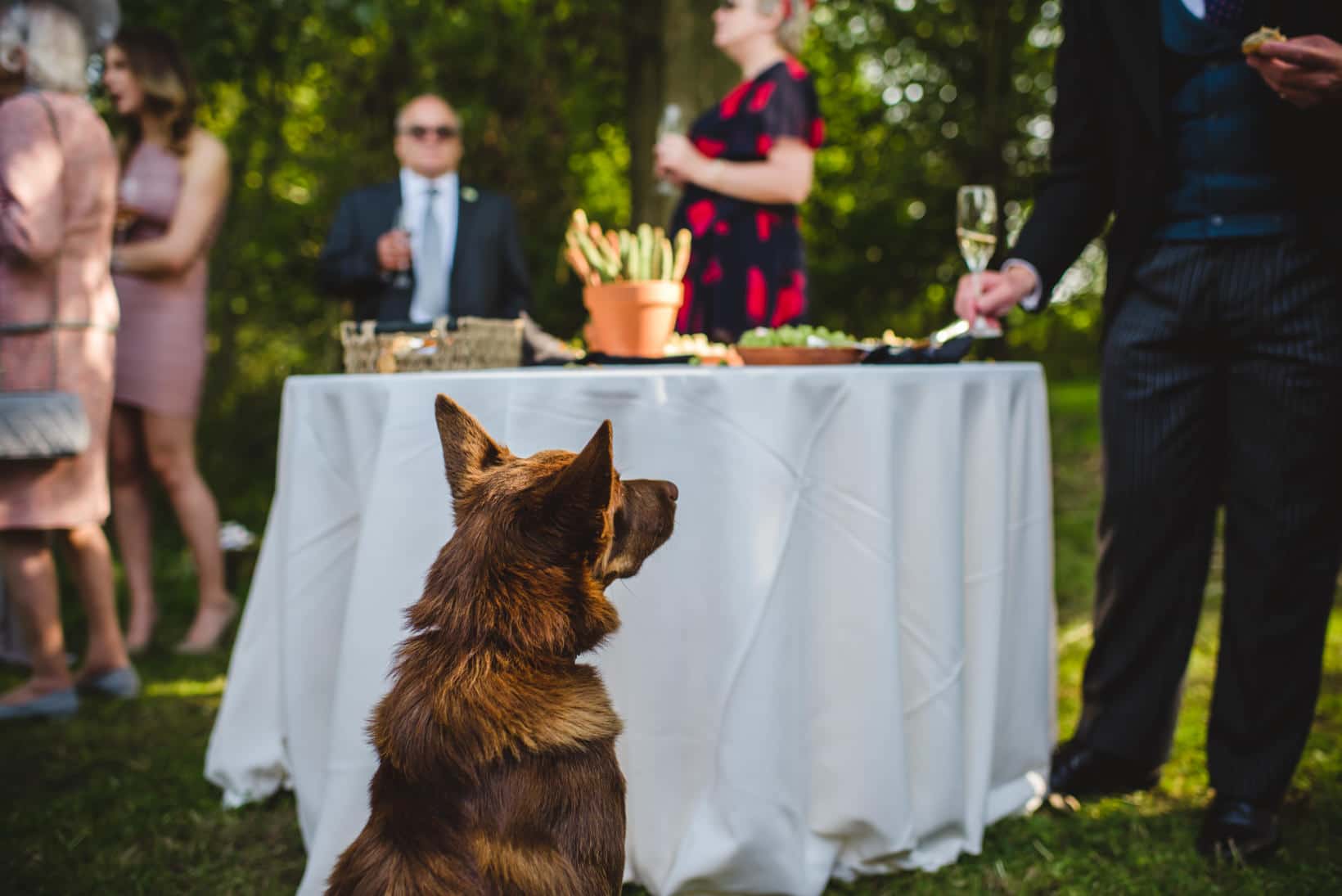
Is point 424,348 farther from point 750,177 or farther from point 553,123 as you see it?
point 553,123

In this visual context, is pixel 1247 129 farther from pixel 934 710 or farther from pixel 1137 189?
pixel 934 710

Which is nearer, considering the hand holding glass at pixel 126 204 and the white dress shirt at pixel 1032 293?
the white dress shirt at pixel 1032 293

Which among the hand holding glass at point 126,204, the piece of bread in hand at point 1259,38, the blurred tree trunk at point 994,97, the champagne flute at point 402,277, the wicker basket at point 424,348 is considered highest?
the blurred tree trunk at point 994,97

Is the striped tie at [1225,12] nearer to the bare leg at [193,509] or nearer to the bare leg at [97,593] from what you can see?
the bare leg at [97,593]

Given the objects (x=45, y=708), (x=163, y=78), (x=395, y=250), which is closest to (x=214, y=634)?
(x=45, y=708)

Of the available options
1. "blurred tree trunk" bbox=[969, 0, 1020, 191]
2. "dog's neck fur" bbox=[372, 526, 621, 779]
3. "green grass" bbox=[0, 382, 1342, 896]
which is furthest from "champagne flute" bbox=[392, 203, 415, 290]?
"blurred tree trunk" bbox=[969, 0, 1020, 191]

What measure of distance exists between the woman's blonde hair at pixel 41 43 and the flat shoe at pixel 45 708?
2158mm

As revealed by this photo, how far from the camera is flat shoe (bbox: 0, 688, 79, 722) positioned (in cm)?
377

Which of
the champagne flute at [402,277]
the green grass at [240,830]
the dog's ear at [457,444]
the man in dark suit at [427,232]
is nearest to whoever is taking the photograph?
the dog's ear at [457,444]

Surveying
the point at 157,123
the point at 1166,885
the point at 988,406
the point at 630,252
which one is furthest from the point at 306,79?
the point at 1166,885

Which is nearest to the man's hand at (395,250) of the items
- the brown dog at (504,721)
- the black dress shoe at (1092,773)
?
the brown dog at (504,721)

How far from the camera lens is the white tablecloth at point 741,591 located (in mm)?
2201

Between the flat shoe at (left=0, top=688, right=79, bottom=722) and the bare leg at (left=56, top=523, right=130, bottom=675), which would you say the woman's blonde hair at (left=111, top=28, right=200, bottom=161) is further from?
the flat shoe at (left=0, top=688, right=79, bottom=722)

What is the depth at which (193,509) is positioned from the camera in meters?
4.72
